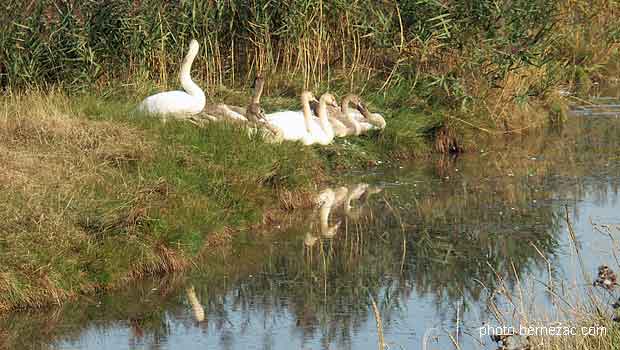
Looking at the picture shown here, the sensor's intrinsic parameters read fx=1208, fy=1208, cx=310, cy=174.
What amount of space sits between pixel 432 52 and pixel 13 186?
24.5 feet

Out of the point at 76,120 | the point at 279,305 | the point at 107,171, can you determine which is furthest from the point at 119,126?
the point at 279,305

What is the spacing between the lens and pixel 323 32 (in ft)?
49.6

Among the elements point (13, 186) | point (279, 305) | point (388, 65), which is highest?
point (388, 65)

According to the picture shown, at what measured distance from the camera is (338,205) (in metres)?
11.6

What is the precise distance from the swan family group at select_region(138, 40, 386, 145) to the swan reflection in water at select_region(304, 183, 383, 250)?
76cm

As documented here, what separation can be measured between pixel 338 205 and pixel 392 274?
2.53 meters

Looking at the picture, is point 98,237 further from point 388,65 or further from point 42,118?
point 388,65

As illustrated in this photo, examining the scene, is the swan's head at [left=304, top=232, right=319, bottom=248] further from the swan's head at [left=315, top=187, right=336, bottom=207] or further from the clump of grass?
the swan's head at [left=315, top=187, right=336, bottom=207]

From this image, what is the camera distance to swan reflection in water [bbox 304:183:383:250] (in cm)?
1044

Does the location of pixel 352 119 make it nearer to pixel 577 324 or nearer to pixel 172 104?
pixel 172 104

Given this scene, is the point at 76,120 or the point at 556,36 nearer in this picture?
the point at 76,120

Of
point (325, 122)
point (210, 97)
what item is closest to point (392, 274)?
point (325, 122)

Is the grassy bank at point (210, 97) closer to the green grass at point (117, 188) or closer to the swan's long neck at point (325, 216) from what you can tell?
the green grass at point (117, 188)

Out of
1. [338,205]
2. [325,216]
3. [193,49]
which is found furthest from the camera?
[193,49]
